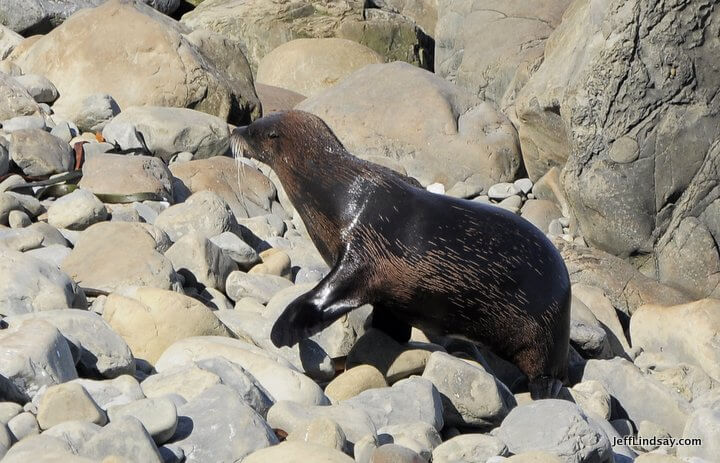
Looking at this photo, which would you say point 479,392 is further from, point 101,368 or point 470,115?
point 470,115

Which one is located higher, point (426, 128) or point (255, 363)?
point (255, 363)

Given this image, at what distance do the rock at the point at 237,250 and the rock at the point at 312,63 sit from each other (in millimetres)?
7907

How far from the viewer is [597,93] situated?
1078 cm

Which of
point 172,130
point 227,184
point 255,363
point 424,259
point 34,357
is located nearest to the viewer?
point 34,357

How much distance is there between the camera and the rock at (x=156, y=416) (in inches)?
194

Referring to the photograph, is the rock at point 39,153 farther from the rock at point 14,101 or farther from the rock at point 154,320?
the rock at point 154,320

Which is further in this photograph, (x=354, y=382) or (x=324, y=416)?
(x=354, y=382)

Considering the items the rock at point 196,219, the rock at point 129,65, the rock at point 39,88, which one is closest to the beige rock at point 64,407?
the rock at point 196,219

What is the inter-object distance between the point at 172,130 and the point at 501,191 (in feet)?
11.8

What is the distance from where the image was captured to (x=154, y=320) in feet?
21.5

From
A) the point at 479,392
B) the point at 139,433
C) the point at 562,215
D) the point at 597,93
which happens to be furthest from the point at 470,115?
the point at 139,433

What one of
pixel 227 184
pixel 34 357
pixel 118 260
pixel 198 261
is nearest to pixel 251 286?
pixel 198 261

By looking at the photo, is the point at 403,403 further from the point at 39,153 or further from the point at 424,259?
the point at 39,153

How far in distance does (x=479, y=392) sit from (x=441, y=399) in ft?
0.74
